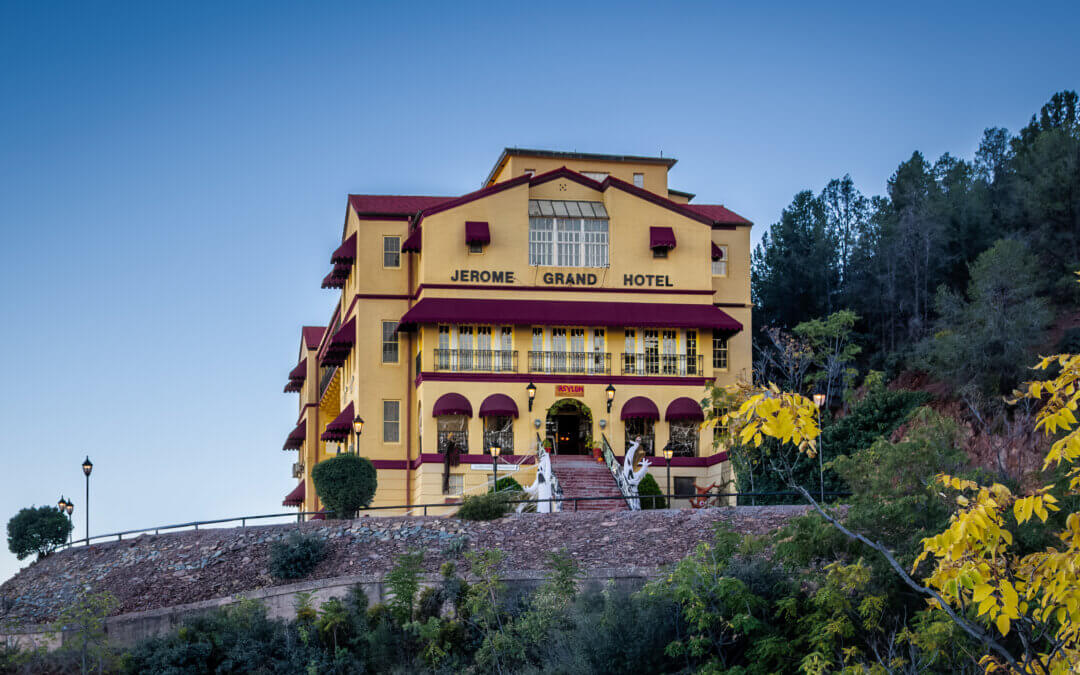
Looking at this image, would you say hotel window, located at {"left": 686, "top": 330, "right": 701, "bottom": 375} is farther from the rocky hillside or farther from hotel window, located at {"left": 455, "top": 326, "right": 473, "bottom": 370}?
the rocky hillside

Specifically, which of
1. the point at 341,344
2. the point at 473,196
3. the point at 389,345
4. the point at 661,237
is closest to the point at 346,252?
the point at 341,344

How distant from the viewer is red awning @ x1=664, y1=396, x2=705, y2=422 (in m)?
46.8

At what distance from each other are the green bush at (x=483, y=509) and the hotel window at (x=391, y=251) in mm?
17611

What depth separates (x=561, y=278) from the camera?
4772 cm

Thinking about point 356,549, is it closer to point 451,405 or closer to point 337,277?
point 451,405

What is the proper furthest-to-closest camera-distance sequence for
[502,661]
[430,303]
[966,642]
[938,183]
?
[938,183] → [430,303] → [502,661] → [966,642]

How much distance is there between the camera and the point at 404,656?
84.9 feet

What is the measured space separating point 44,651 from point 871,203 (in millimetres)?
53906

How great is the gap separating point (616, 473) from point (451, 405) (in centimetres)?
672

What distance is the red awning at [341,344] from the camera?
49.8m

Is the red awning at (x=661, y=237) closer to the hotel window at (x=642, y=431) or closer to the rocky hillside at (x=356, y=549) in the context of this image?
the hotel window at (x=642, y=431)

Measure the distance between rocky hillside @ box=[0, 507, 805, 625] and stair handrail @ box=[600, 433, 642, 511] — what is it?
6340 mm

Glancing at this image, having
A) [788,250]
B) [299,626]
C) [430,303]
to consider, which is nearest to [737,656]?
[299,626]

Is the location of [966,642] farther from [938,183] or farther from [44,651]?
[938,183]
